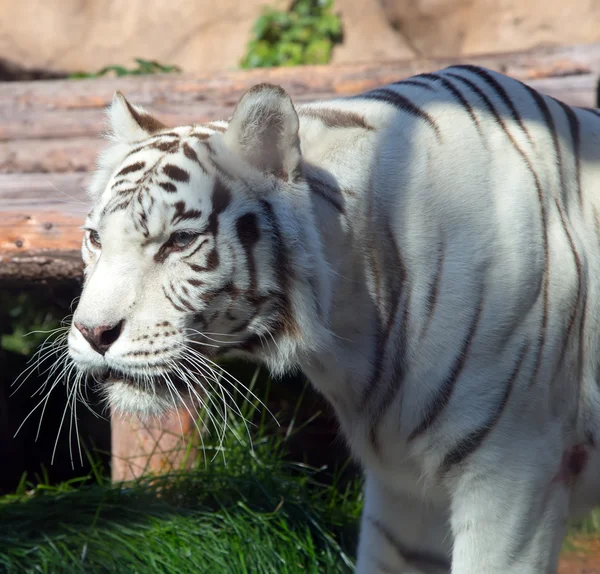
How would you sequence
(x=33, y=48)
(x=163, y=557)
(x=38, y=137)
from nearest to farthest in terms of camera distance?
(x=163, y=557) → (x=38, y=137) → (x=33, y=48)

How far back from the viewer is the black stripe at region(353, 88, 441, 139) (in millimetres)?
1830

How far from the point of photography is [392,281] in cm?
177

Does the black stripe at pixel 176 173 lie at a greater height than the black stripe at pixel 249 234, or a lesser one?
greater

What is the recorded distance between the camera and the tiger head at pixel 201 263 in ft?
5.29

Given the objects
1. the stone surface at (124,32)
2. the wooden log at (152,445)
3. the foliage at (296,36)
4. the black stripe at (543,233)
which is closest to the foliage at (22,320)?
the wooden log at (152,445)

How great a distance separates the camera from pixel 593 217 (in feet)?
6.21

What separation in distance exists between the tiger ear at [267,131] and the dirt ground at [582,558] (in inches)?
79.8

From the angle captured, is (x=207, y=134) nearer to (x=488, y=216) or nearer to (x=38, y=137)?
(x=488, y=216)

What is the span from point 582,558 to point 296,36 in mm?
4241

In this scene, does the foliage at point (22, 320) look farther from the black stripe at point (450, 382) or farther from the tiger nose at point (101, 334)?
the black stripe at point (450, 382)

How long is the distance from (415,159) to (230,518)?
127 cm

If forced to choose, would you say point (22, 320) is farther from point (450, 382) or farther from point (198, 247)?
point (450, 382)

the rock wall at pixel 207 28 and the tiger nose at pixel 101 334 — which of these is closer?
the tiger nose at pixel 101 334

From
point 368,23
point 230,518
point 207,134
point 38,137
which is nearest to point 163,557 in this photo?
point 230,518
